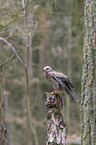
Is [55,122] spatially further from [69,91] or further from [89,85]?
[89,85]

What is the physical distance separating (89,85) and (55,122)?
982 mm

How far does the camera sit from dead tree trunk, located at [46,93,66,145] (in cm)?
364

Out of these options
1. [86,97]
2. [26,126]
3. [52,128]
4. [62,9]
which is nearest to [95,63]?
[86,97]

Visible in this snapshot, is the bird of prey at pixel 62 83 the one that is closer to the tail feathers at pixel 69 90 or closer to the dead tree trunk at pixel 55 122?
the tail feathers at pixel 69 90

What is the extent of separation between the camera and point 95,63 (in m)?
4.11

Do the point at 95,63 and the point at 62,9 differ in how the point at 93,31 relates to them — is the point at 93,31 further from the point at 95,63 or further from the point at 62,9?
the point at 62,9

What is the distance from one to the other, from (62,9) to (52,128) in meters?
9.65

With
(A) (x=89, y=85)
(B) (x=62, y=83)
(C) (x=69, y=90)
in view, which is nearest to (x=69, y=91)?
(C) (x=69, y=90)

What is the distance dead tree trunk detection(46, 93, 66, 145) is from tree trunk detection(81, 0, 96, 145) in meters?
0.57

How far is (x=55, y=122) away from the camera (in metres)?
3.70

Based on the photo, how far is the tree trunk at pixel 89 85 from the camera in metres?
4.05

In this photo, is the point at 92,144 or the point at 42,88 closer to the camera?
the point at 92,144

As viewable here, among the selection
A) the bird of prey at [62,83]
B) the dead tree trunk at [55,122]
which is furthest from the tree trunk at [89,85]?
the dead tree trunk at [55,122]

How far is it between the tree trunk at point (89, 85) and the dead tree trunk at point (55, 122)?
574 mm
